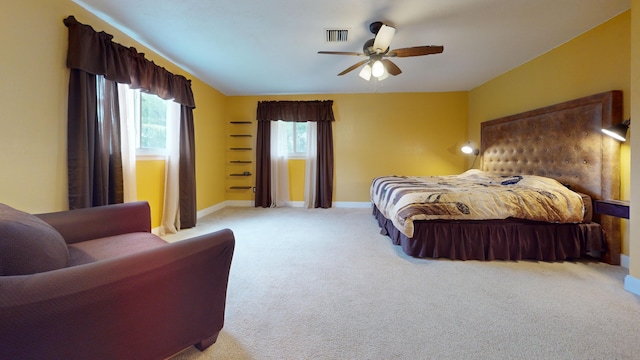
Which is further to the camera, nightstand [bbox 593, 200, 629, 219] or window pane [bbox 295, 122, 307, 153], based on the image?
window pane [bbox 295, 122, 307, 153]

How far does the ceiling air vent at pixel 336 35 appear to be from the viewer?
262 centimetres

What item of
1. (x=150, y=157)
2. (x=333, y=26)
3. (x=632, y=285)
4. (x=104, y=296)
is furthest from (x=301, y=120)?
(x=632, y=285)

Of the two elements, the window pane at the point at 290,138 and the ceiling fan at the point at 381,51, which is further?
the window pane at the point at 290,138

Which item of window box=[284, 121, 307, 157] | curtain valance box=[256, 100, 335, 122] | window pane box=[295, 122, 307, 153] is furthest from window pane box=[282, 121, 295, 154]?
curtain valance box=[256, 100, 335, 122]

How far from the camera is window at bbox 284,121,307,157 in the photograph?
520 centimetres

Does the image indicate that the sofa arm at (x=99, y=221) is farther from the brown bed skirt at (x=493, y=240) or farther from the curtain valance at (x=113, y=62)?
the brown bed skirt at (x=493, y=240)

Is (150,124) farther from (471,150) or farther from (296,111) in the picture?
(471,150)

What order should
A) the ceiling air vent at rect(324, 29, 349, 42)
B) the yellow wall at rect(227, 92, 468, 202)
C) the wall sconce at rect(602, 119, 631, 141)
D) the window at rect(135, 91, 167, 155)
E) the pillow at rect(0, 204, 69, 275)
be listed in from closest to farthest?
the pillow at rect(0, 204, 69, 275), the wall sconce at rect(602, 119, 631, 141), the ceiling air vent at rect(324, 29, 349, 42), the window at rect(135, 91, 167, 155), the yellow wall at rect(227, 92, 468, 202)

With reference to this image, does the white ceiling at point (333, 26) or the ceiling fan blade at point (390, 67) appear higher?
the white ceiling at point (333, 26)

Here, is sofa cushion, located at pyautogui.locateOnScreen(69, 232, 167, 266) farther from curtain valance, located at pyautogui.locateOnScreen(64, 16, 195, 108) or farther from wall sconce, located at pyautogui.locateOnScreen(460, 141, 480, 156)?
wall sconce, located at pyautogui.locateOnScreen(460, 141, 480, 156)

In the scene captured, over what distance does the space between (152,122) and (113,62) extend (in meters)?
0.97

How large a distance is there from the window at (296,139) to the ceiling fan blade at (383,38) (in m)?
2.76

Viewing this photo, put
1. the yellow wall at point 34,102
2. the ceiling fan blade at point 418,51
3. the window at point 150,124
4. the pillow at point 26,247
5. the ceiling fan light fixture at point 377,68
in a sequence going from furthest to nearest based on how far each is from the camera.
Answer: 1. the window at point 150,124
2. the ceiling fan light fixture at point 377,68
3. the ceiling fan blade at point 418,51
4. the yellow wall at point 34,102
5. the pillow at point 26,247

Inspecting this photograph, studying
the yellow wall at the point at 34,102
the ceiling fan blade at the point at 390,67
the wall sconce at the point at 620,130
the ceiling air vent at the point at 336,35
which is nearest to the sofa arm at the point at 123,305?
the yellow wall at the point at 34,102
